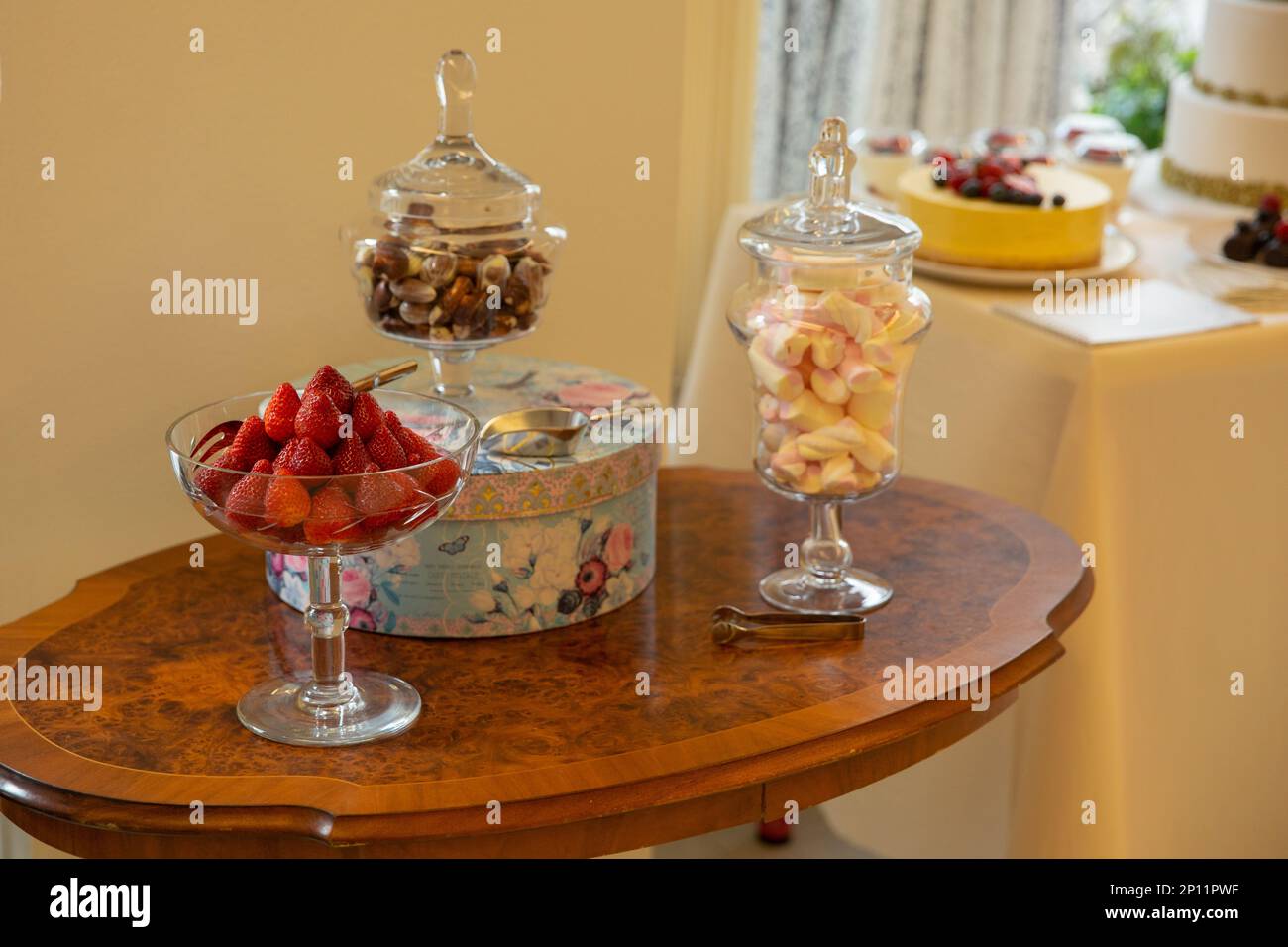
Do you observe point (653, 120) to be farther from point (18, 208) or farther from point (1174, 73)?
point (1174, 73)

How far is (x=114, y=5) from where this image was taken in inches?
52.2

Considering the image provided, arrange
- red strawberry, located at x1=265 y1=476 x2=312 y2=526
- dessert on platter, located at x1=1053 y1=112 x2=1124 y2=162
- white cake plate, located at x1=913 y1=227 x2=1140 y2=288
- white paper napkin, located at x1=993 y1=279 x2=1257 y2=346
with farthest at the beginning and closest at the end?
dessert on platter, located at x1=1053 y1=112 x2=1124 y2=162, white cake plate, located at x1=913 y1=227 x2=1140 y2=288, white paper napkin, located at x1=993 y1=279 x2=1257 y2=346, red strawberry, located at x1=265 y1=476 x2=312 y2=526

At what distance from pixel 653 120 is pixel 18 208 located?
2.12ft

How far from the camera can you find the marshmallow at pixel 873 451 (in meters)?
1.29

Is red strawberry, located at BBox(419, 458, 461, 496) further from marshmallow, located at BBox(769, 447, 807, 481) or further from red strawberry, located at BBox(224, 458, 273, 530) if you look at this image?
marshmallow, located at BBox(769, 447, 807, 481)

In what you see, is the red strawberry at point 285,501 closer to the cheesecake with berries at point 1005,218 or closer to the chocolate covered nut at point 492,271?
the chocolate covered nut at point 492,271

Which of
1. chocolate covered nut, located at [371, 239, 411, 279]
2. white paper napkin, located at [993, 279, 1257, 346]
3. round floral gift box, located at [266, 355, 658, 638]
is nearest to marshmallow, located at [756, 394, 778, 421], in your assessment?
round floral gift box, located at [266, 355, 658, 638]

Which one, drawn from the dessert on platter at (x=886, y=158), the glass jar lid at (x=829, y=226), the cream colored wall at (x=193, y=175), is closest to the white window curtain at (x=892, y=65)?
the dessert on platter at (x=886, y=158)

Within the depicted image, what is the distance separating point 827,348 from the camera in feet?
4.10

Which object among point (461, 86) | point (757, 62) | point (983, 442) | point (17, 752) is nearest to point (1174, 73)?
point (757, 62)

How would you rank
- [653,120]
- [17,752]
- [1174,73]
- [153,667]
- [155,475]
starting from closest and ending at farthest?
[17,752] < [153,667] < [155,475] < [653,120] < [1174,73]

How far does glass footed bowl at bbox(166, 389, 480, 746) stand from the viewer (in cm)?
102

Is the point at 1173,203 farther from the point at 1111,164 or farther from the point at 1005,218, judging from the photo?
the point at 1005,218

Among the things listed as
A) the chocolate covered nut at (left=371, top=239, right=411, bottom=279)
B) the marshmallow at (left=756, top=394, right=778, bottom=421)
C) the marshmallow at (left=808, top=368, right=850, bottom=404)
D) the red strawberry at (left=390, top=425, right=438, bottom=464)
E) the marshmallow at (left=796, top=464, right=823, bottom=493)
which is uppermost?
the chocolate covered nut at (left=371, top=239, right=411, bottom=279)
